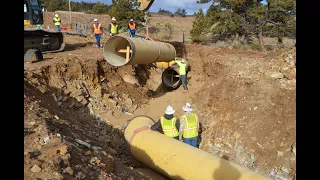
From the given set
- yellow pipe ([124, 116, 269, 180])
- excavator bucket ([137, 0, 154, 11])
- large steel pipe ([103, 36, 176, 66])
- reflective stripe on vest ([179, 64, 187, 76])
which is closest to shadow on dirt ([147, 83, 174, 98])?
reflective stripe on vest ([179, 64, 187, 76])

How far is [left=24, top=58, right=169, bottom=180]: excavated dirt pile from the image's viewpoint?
4.35m

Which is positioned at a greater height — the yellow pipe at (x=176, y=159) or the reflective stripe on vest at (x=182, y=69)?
the reflective stripe on vest at (x=182, y=69)

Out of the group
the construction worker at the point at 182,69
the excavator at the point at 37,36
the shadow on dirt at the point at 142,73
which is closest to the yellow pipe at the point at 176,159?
the construction worker at the point at 182,69

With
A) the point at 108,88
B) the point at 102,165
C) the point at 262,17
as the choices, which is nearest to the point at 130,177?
the point at 102,165

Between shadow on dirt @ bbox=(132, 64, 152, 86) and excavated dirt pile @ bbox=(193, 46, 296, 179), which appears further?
shadow on dirt @ bbox=(132, 64, 152, 86)

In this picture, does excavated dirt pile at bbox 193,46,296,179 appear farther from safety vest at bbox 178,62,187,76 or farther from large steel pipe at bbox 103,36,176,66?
large steel pipe at bbox 103,36,176,66

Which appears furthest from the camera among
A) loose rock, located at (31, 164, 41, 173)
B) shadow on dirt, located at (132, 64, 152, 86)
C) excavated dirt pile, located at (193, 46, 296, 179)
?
shadow on dirt, located at (132, 64, 152, 86)

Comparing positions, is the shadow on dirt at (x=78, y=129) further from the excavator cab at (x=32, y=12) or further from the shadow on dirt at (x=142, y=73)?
the excavator cab at (x=32, y=12)

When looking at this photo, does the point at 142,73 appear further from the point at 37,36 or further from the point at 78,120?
the point at 78,120

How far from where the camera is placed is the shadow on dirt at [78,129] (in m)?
4.72

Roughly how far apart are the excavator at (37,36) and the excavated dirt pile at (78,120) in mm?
1782
